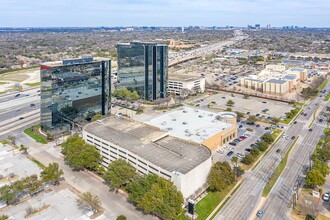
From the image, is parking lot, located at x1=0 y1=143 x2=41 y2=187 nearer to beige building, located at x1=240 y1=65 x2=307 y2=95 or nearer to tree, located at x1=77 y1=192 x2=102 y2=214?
tree, located at x1=77 y1=192 x2=102 y2=214

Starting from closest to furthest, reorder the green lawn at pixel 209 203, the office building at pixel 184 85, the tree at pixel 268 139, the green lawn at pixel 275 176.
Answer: the green lawn at pixel 209 203, the green lawn at pixel 275 176, the tree at pixel 268 139, the office building at pixel 184 85

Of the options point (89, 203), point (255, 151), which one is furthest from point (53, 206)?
point (255, 151)

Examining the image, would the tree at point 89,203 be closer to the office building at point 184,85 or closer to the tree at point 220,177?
the tree at point 220,177

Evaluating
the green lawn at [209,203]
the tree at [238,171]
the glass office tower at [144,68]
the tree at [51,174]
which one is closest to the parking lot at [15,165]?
the tree at [51,174]

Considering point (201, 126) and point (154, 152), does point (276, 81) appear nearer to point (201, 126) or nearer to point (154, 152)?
point (201, 126)

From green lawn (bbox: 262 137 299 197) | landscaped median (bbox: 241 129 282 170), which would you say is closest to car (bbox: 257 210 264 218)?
green lawn (bbox: 262 137 299 197)
